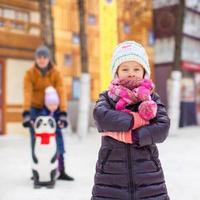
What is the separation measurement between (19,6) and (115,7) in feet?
11.5

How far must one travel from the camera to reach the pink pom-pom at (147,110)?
2.27 metres

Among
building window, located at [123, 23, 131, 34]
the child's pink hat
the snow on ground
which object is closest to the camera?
the snow on ground

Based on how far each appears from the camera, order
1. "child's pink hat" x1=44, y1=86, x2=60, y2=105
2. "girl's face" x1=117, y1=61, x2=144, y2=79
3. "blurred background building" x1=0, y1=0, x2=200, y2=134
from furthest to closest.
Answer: "blurred background building" x1=0, y1=0, x2=200, y2=134 → "child's pink hat" x1=44, y1=86, x2=60, y2=105 → "girl's face" x1=117, y1=61, x2=144, y2=79

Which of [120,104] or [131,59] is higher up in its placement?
[131,59]

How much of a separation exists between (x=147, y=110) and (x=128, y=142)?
180 mm

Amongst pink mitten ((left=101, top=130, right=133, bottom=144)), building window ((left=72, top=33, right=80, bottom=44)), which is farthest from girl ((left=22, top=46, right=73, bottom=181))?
building window ((left=72, top=33, right=80, bottom=44))

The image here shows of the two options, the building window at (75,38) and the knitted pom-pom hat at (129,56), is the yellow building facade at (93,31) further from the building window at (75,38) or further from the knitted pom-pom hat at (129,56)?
the knitted pom-pom hat at (129,56)

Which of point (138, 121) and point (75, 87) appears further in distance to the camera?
point (75, 87)

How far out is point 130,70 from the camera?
2.43 metres

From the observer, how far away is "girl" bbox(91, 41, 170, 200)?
7.50 ft

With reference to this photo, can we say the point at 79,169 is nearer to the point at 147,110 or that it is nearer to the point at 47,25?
the point at 147,110

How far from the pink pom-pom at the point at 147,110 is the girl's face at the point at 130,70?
0.19 m

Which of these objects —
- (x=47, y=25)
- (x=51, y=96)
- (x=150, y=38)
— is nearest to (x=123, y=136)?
(x=51, y=96)

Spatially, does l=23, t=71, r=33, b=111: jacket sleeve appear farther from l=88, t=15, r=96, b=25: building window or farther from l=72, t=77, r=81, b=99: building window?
l=88, t=15, r=96, b=25: building window
